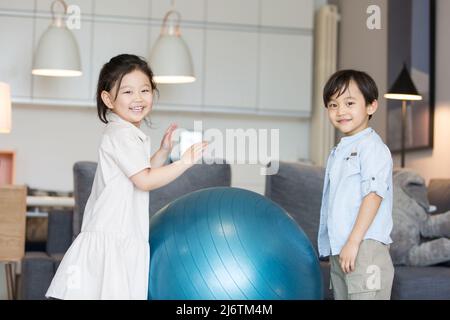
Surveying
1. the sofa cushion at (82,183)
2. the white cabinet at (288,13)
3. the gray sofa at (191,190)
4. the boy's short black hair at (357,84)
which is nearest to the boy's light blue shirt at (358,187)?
the boy's short black hair at (357,84)

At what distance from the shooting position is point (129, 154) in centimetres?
229

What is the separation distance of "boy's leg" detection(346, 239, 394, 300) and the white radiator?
4232 millimetres

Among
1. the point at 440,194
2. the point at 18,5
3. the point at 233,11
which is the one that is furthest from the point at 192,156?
the point at 233,11

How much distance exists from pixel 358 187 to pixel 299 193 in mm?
1275

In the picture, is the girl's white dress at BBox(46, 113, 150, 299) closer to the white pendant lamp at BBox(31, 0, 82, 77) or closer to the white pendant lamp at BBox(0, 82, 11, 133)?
the white pendant lamp at BBox(0, 82, 11, 133)

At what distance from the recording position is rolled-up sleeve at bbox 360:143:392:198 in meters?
2.31

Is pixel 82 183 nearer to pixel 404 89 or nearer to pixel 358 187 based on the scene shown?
pixel 358 187

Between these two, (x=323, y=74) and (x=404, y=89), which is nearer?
(x=404, y=89)

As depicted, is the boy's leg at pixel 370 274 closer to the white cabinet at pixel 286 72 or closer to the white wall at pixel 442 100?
the white wall at pixel 442 100

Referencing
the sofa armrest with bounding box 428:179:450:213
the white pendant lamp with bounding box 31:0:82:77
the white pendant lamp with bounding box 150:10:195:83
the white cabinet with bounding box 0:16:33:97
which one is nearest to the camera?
the sofa armrest with bounding box 428:179:450:213

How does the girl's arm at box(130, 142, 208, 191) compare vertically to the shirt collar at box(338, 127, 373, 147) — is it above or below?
below

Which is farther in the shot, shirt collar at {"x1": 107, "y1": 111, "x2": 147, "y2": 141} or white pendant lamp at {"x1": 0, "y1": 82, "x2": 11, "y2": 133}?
white pendant lamp at {"x1": 0, "y1": 82, "x2": 11, "y2": 133}

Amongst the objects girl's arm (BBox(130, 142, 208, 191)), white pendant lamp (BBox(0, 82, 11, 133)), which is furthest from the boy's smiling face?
white pendant lamp (BBox(0, 82, 11, 133))
